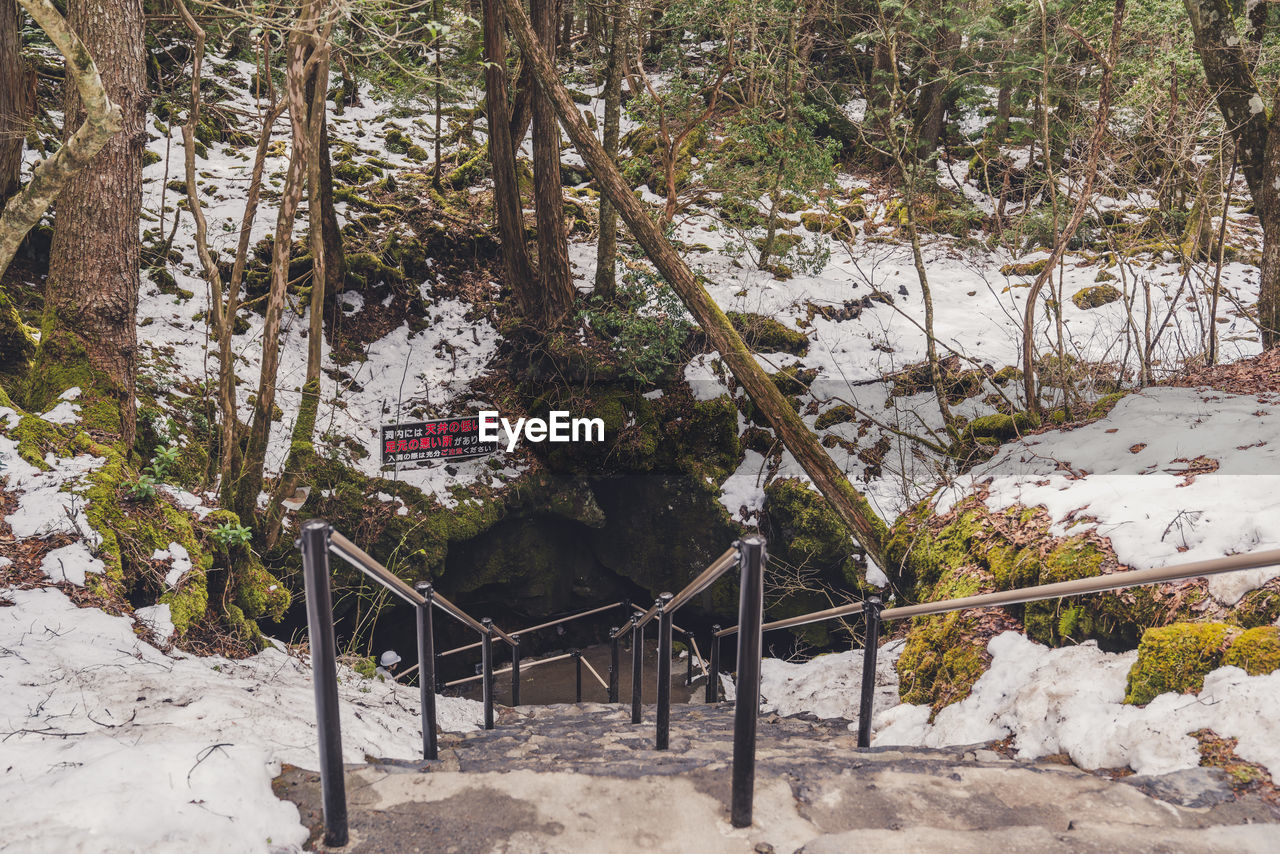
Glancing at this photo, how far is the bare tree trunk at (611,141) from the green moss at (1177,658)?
705 centimetres

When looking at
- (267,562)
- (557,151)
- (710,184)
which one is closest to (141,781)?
(267,562)

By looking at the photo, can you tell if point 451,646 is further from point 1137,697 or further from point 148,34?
point 148,34

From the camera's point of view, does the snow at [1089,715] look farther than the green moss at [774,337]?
No

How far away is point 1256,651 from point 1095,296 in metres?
8.79

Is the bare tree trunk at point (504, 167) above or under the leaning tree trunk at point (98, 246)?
above

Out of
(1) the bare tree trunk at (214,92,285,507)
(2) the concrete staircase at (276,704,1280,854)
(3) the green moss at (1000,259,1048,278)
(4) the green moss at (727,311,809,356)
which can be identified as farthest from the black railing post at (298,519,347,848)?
(3) the green moss at (1000,259,1048,278)

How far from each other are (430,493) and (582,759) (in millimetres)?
5531

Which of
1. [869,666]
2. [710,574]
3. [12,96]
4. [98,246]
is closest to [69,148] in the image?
[98,246]

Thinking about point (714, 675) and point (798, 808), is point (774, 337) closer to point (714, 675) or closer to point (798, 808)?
point (714, 675)

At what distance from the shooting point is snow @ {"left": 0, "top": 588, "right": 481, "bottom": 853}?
5.19ft

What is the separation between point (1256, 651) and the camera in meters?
2.06

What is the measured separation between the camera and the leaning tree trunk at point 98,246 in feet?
13.5

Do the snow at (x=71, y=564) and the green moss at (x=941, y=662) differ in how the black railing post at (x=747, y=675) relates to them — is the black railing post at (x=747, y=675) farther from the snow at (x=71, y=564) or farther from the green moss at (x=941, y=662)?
the snow at (x=71, y=564)

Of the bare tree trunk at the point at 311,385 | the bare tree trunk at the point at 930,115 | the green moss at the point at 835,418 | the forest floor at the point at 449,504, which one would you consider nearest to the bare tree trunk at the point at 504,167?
the forest floor at the point at 449,504
